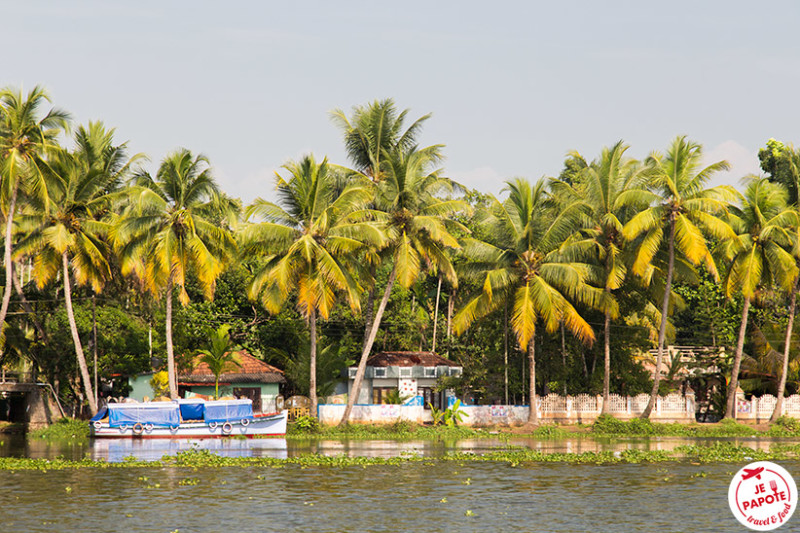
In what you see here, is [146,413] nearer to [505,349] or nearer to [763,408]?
[505,349]

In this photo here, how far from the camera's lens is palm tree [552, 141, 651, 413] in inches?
1809

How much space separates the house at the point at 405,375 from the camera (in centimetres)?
5234

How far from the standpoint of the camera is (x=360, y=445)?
125ft

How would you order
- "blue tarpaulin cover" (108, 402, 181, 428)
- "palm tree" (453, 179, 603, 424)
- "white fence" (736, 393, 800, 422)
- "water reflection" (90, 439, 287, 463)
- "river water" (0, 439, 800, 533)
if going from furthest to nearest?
"white fence" (736, 393, 800, 422) → "palm tree" (453, 179, 603, 424) → "blue tarpaulin cover" (108, 402, 181, 428) → "water reflection" (90, 439, 287, 463) → "river water" (0, 439, 800, 533)

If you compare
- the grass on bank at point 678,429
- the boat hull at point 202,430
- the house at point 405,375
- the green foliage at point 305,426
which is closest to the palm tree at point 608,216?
the grass on bank at point 678,429

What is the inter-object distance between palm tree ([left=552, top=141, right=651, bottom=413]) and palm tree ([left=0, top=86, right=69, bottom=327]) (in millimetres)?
24697

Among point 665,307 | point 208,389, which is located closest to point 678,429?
point 665,307

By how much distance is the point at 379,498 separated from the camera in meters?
21.8

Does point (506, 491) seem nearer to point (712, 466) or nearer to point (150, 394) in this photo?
point (712, 466)

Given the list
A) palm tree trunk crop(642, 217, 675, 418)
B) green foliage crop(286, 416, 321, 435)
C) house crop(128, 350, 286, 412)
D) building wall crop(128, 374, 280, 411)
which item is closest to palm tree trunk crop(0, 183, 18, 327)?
building wall crop(128, 374, 280, 411)

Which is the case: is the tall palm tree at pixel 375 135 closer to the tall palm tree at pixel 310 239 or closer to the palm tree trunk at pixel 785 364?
the tall palm tree at pixel 310 239

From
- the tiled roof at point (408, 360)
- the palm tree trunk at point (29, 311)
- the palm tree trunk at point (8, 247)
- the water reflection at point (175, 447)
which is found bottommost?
the water reflection at point (175, 447)

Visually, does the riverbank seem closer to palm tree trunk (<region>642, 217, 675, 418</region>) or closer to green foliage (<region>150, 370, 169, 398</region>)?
palm tree trunk (<region>642, 217, 675, 418</region>)

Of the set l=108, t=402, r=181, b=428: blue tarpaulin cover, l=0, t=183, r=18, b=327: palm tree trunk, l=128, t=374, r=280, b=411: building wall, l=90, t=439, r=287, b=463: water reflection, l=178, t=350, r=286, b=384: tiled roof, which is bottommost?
l=90, t=439, r=287, b=463: water reflection
